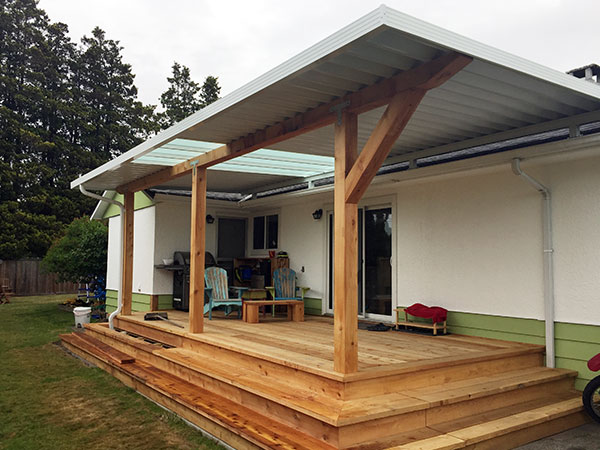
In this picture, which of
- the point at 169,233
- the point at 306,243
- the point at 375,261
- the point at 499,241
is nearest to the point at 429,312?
the point at 499,241

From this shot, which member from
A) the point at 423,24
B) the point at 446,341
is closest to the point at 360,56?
the point at 423,24

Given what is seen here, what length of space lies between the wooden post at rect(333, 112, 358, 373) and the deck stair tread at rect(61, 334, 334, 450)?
604mm

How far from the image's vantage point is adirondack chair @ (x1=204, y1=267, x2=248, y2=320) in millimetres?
7535

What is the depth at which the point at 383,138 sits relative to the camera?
3586 millimetres

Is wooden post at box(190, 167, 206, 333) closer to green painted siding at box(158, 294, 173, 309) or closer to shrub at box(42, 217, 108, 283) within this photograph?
green painted siding at box(158, 294, 173, 309)

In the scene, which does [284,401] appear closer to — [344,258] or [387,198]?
[344,258]

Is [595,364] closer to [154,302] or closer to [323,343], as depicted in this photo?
[323,343]

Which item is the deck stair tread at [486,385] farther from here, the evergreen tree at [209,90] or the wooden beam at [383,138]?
the evergreen tree at [209,90]

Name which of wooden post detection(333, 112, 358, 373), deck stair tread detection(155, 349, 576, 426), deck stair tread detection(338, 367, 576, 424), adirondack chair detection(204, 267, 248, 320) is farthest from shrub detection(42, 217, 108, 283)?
deck stair tread detection(338, 367, 576, 424)

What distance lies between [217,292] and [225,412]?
3.78m

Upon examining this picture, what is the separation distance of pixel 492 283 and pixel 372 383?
2551 millimetres

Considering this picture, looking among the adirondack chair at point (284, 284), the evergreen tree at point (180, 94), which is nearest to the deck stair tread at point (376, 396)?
the adirondack chair at point (284, 284)

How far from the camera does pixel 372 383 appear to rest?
3771 mm

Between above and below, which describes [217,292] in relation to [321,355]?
above
